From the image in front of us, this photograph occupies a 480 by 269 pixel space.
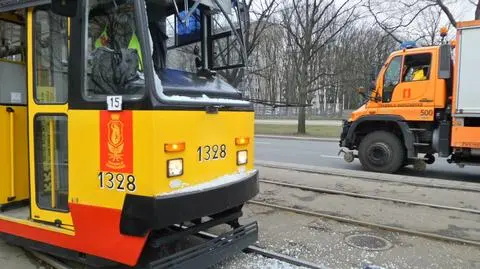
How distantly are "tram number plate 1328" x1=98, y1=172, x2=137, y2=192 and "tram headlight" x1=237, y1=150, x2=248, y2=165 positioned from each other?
129cm

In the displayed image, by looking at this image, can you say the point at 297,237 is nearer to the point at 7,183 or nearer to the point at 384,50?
the point at 7,183

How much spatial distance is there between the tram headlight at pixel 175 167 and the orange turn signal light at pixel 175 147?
92 millimetres

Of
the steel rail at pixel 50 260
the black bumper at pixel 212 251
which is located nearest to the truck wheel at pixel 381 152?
the black bumper at pixel 212 251

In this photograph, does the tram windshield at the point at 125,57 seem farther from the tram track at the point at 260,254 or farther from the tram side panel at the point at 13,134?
the tram track at the point at 260,254

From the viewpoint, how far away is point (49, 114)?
13.2 feet

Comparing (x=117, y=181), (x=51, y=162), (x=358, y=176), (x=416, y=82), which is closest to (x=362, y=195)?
(x=358, y=176)

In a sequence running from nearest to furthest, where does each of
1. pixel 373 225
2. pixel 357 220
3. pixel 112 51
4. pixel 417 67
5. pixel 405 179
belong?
pixel 112 51
pixel 373 225
pixel 357 220
pixel 405 179
pixel 417 67

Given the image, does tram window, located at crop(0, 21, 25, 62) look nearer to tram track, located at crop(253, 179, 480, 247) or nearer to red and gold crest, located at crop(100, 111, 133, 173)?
red and gold crest, located at crop(100, 111, 133, 173)

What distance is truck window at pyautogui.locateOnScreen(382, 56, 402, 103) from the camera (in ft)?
35.9

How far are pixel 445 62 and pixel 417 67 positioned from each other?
3.09 feet

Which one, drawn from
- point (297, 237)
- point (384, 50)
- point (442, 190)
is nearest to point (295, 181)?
point (442, 190)

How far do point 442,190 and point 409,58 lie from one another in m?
3.92

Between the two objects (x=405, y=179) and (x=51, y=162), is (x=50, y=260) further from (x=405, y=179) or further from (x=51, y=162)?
(x=405, y=179)

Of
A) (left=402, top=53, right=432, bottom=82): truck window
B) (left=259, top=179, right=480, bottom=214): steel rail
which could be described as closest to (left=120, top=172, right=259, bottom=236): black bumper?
(left=259, top=179, right=480, bottom=214): steel rail
